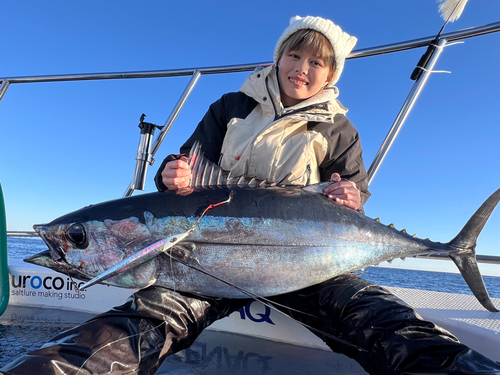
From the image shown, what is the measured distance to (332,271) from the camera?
1705 mm

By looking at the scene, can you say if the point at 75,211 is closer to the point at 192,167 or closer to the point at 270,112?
the point at 192,167

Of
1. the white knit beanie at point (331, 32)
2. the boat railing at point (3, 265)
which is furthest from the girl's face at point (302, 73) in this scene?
the boat railing at point (3, 265)

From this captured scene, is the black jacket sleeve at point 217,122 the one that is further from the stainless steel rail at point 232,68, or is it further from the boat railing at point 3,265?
the boat railing at point 3,265

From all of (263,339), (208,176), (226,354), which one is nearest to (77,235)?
(208,176)

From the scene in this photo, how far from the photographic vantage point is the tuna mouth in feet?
5.42

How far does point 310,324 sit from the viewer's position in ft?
5.84

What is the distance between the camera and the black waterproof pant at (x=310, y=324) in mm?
1172

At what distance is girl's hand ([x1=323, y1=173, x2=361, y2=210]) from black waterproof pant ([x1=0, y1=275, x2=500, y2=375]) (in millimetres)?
437

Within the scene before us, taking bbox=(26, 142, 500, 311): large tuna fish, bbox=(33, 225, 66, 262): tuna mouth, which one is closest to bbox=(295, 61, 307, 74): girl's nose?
→ bbox=(26, 142, 500, 311): large tuna fish

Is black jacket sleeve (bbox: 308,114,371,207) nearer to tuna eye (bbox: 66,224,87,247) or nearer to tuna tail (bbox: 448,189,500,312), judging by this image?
tuna tail (bbox: 448,189,500,312)

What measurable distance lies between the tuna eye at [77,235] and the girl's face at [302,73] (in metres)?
1.68

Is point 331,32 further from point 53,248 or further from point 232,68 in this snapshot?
point 53,248

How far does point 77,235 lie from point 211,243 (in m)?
0.71

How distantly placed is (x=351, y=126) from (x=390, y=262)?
1.04 meters
